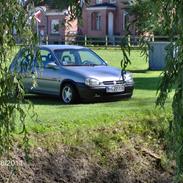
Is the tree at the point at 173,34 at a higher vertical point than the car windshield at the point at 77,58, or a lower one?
higher

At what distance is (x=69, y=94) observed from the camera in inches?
558

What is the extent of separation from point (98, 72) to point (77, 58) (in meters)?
1.09

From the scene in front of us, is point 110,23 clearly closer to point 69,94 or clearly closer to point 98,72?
point 98,72

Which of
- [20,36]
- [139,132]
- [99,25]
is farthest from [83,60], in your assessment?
[99,25]

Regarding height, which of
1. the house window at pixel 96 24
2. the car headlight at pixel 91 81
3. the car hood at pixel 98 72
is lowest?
the car headlight at pixel 91 81

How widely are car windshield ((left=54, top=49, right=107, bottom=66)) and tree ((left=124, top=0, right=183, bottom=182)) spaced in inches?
465

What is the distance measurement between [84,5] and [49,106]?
996cm

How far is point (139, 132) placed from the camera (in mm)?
11484

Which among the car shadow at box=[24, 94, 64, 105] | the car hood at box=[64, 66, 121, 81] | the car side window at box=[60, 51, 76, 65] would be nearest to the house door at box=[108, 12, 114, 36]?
the car side window at box=[60, 51, 76, 65]

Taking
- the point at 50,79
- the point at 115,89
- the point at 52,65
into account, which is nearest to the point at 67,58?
the point at 52,65

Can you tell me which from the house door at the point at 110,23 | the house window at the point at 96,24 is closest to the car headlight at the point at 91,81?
the house window at the point at 96,24

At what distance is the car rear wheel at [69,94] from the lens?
14.1 m

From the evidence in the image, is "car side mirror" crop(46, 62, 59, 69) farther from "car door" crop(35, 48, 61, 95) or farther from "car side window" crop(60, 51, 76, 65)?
"car side window" crop(60, 51, 76, 65)

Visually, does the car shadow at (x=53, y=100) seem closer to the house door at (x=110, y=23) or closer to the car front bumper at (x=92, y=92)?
the car front bumper at (x=92, y=92)
